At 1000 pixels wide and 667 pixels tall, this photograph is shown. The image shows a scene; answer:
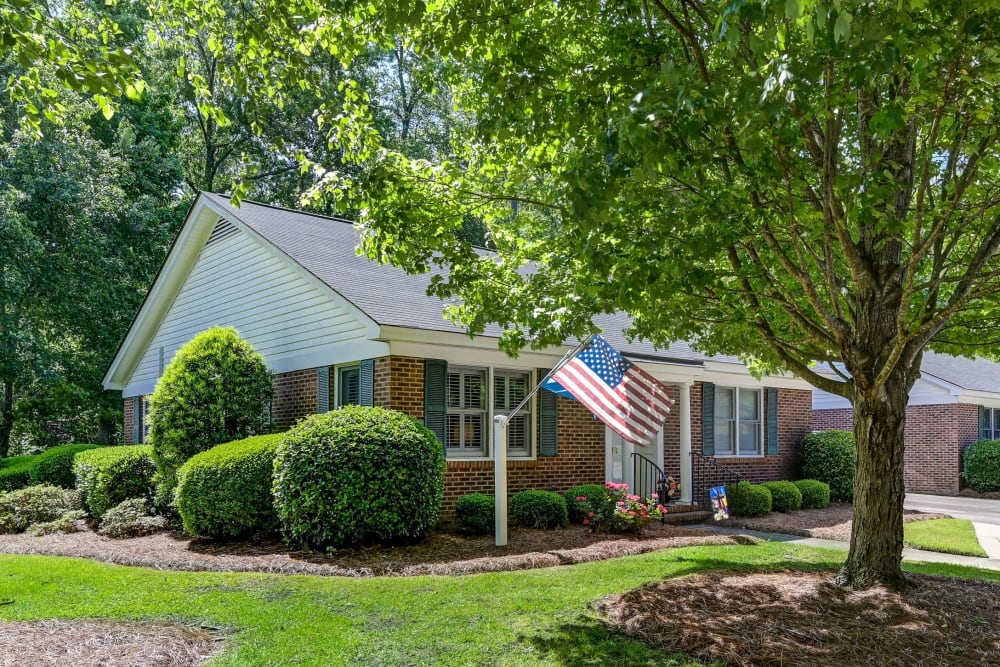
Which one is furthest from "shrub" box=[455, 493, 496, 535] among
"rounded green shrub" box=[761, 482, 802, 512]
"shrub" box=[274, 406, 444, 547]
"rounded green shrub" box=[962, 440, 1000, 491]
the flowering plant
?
"rounded green shrub" box=[962, 440, 1000, 491]

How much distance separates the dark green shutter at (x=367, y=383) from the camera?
1224 centimetres

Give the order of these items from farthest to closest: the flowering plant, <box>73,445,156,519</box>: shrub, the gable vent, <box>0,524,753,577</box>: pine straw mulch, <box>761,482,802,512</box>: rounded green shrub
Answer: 1. the gable vent
2. <box>761,482,802,512</box>: rounded green shrub
3. <box>73,445,156,519</box>: shrub
4. the flowering plant
5. <box>0,524,753,577</box>: pine straw mulch

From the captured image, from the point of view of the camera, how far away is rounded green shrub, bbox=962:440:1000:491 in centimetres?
2170

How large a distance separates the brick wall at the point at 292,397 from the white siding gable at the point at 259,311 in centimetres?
20

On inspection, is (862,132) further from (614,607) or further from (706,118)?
(614,607)

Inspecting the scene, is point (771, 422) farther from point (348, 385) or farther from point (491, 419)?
point (348, 385)

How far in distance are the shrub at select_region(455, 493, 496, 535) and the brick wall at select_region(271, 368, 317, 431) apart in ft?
11.1

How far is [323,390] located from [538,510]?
409 cm

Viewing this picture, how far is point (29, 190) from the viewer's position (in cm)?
2050

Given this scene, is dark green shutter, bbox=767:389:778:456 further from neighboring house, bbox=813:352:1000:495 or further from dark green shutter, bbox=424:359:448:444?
dark green shutter, bbox=424:359:448:444

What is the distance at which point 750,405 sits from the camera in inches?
703

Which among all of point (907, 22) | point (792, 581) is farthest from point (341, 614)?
point (907, 22)

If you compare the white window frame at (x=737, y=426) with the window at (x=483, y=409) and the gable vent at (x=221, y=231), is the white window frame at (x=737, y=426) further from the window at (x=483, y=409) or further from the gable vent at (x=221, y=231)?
the gable vent at (x=221, y=231)

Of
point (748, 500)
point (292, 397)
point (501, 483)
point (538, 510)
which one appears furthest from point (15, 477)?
point (748, 500)
